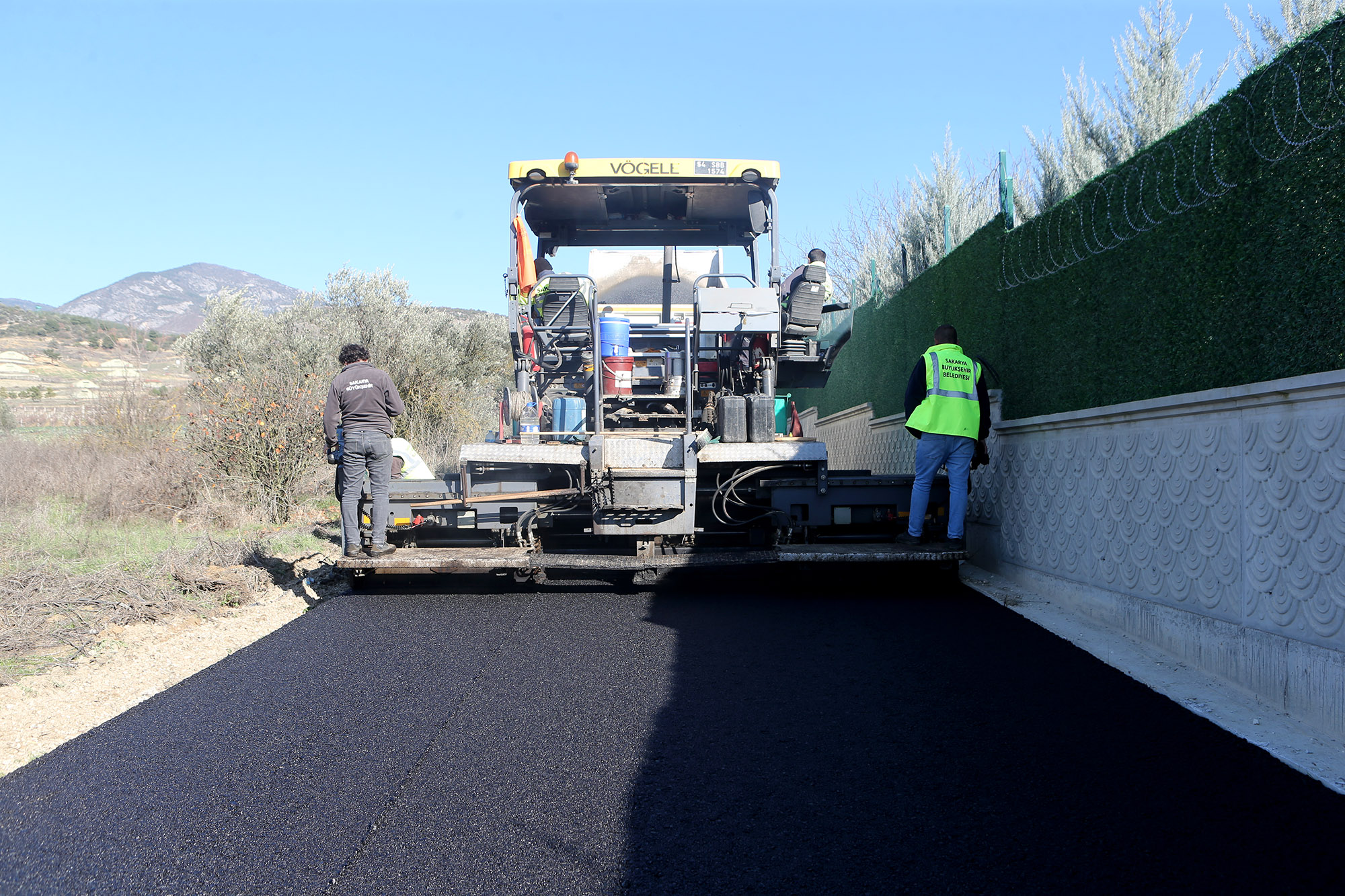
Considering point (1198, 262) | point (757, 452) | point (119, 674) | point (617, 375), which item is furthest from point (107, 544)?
point (1198, 262)

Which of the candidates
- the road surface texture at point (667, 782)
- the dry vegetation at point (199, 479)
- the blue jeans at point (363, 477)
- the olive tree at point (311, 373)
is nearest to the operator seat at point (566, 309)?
the blue jeans at point (363, 477)

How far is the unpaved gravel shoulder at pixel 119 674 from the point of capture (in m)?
4.28

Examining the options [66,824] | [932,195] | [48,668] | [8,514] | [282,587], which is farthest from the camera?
[932,195]

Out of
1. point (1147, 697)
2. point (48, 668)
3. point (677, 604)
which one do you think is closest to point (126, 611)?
point (48, 668)

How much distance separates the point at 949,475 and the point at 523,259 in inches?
154

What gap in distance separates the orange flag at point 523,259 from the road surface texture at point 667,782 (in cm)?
361

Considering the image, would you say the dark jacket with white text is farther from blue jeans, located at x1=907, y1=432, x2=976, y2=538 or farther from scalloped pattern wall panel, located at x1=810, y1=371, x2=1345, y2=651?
scalloped pattern wall panel, located at x1=810, y1=371, x2=1345, y2=651

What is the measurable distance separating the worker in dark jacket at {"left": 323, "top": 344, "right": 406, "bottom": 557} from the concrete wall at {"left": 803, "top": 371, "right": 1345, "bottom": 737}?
468cm

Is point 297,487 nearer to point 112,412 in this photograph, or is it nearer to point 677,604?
point 112,412

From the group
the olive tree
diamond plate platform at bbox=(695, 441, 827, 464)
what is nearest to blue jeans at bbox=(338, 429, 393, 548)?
diamond plate platform at bbox=(695, 441, 827, 464)

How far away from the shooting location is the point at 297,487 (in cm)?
1238

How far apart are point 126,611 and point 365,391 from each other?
7.03 feet

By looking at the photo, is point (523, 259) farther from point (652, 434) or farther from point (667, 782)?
point (667, 782)

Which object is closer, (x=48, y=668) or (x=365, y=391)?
(x=48, y=668)
